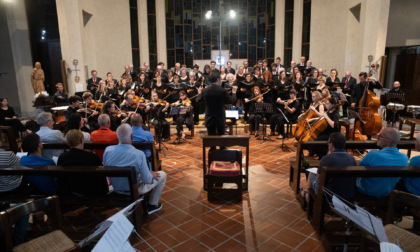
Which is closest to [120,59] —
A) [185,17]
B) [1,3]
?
[185,17]

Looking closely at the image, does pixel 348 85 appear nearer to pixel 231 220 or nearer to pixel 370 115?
pixel 370 115

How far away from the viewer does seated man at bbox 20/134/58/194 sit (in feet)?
11.1

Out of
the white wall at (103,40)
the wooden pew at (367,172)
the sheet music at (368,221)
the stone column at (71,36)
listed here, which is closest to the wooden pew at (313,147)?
the wooden pew at (367,172)

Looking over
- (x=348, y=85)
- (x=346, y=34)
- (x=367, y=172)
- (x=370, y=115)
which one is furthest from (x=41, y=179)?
(x=346, y=34)

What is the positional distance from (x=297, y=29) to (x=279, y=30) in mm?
775

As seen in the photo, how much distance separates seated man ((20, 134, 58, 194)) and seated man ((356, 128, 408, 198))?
355 centimetres

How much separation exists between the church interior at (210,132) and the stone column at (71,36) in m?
0.04

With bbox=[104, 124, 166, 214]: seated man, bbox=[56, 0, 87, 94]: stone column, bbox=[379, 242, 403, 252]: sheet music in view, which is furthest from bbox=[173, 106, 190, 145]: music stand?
bbox=[379, 242, 403, 252]: sheet music

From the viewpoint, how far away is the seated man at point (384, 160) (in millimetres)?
3232

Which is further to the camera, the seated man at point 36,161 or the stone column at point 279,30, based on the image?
the stone column at point 279,30

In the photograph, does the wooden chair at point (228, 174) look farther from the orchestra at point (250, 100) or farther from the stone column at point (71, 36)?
the stone column at point (71, 36)

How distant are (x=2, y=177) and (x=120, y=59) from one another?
411 inches

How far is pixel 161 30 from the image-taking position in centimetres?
1358

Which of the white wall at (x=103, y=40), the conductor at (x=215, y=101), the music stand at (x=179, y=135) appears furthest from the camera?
the white wall at (x=103, y=40)
